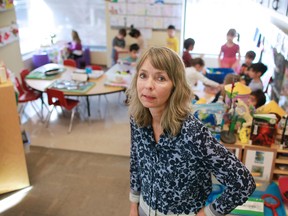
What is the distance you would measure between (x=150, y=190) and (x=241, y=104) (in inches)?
55.2

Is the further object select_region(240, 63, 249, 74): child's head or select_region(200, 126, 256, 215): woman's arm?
select_region(240, 63, 249, 74): child's head

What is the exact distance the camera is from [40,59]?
6262 millimetres

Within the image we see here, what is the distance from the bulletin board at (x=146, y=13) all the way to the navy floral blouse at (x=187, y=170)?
5633mm

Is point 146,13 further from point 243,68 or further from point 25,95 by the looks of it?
point 25,95

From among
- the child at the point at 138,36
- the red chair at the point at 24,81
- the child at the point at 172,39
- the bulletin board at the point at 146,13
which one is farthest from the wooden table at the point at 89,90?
the bulletin board at the point at 146,13

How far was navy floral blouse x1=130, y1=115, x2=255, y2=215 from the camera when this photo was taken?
4.28 ft

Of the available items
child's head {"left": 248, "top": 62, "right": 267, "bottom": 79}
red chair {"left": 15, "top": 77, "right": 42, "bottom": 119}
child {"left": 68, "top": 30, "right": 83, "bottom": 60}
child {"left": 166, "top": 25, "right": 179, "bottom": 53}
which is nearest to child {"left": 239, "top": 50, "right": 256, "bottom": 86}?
child's head {"left": 248, "top": 62, "right": 267, "bottom": 79}

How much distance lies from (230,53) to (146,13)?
8.33ft

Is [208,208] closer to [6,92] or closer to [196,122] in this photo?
[196,122]

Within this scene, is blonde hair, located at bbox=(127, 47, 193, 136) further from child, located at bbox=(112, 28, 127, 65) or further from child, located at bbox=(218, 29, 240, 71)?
child, located at bbox=(112, 28, 127, 65)

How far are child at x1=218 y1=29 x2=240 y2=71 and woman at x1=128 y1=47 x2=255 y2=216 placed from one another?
3.79 m

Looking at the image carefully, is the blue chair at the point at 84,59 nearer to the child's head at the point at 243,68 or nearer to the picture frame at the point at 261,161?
the child's head at the point at 243,68

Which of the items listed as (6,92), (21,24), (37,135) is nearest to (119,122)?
(37,135)

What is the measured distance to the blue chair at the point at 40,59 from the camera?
602 centimetres
